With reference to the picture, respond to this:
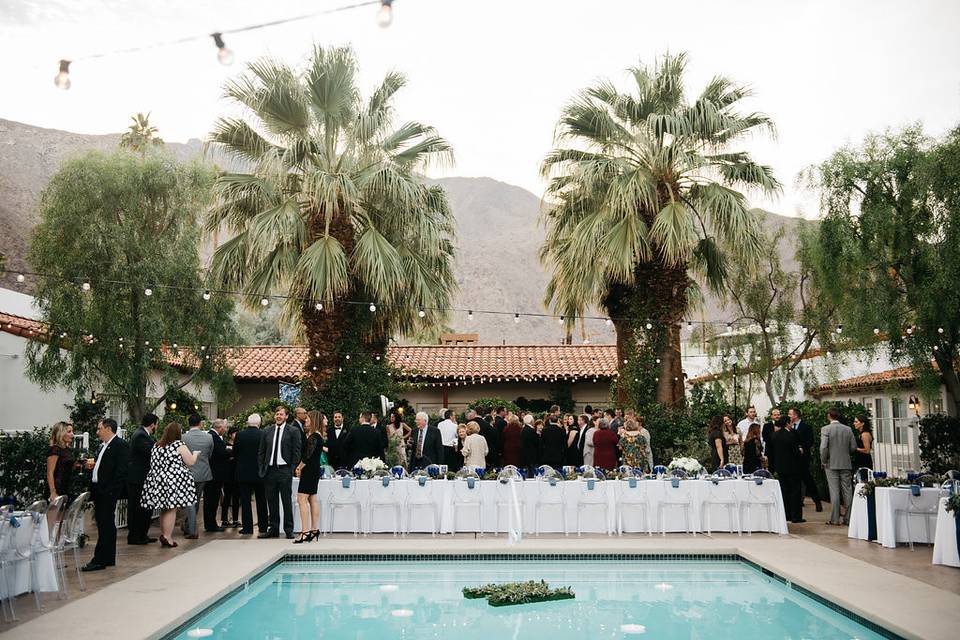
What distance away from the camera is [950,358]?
15.0m

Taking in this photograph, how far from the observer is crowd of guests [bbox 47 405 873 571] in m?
9.21

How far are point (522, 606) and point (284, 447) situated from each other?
4.01 meters

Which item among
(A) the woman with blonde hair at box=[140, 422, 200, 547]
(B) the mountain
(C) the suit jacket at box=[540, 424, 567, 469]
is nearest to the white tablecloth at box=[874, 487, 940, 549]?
(C) the suit jacket at box=[540, 424, 567, 469]

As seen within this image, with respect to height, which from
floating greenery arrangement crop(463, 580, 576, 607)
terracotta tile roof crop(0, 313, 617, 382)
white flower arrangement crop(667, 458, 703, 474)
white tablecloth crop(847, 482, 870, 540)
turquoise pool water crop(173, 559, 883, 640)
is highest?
terracotta tile roof crop(0, 313, 617, 382)

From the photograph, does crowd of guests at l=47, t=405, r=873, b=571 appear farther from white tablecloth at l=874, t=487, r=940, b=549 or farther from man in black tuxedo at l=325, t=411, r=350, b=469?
white tablecloth at l=874, t=487, r=940, b=549

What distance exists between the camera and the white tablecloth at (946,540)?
890 cm

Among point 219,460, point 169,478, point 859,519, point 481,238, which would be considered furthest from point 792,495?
point 481,238

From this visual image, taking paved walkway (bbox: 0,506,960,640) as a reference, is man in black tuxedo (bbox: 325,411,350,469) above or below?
above

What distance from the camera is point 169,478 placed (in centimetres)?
1055

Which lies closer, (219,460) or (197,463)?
(197,463)

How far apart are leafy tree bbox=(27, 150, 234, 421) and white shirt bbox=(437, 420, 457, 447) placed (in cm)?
741

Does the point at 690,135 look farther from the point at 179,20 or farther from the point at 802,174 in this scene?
the point at 179,20

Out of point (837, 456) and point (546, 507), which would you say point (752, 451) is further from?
point (546, 507)

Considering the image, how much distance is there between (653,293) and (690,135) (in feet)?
10.4
